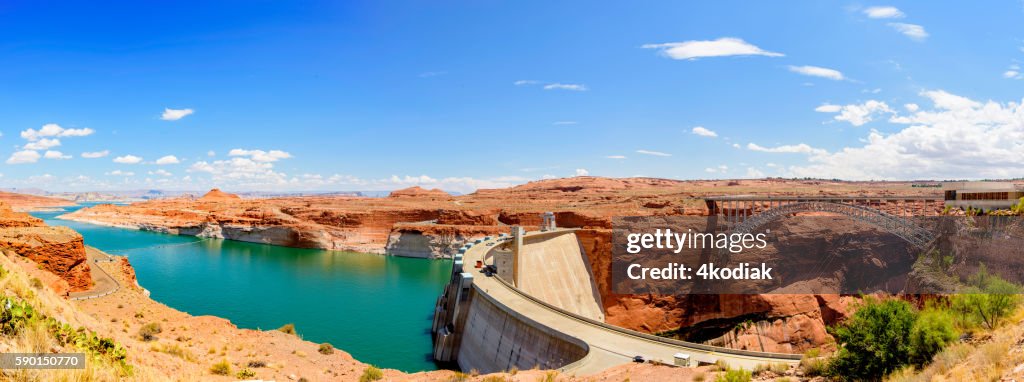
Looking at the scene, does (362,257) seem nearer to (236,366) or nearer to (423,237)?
(423,237)

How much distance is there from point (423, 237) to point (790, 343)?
154 ft

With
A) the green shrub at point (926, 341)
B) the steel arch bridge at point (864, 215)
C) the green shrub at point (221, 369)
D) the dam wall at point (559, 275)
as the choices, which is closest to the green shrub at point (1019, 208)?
the steel arch bridge at point (864, 215)

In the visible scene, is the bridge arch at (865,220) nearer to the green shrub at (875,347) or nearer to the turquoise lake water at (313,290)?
the turquoise lake water at (313,290)

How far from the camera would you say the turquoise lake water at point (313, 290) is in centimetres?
3144

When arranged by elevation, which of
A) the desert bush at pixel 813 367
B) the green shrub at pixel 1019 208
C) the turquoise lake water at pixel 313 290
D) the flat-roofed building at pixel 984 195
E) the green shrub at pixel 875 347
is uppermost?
the flat-roofed building at pixel 984 195

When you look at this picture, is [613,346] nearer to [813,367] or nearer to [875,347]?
[813,367]

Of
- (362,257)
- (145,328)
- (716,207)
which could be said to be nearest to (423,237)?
(362,257)

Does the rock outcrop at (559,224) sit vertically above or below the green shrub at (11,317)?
below

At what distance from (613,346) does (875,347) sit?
877 cm

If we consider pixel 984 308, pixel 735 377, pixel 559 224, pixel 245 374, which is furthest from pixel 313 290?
pixel 984 308

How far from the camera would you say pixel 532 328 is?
68.3ft

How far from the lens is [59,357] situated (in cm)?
785

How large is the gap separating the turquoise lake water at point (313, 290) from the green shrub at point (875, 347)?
19632 millimetres

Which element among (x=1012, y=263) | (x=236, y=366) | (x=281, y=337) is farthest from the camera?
(x=1012, y=263)
